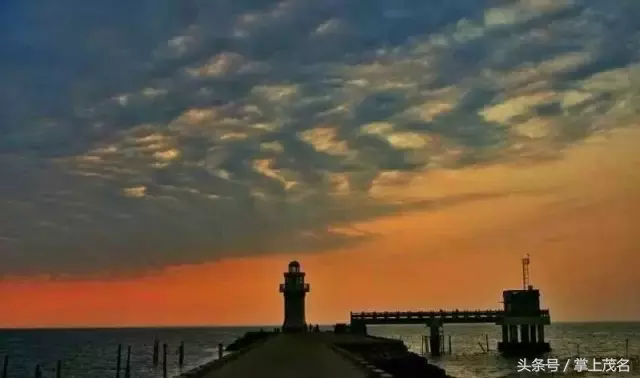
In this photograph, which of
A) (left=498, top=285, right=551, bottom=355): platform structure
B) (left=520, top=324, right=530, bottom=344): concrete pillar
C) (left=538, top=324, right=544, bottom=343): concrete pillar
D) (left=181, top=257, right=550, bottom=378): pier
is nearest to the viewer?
(left=181, top=257, right=550, bottom=378): pier

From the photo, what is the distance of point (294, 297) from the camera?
85.7m

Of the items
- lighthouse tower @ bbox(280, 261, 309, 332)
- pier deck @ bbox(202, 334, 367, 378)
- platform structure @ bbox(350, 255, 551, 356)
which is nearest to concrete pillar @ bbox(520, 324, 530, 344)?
platform structure @ bbox(350, 255, 551, 356)

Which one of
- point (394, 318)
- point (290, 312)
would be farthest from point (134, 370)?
point (394, 318)

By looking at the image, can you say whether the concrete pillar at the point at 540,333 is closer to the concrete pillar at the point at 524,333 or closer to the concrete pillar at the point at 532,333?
the concrete pillar at the point at 532,333

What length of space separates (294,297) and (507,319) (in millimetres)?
27558

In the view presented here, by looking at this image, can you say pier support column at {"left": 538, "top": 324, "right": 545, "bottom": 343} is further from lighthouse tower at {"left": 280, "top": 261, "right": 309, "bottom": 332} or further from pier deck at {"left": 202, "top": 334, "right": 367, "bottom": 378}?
pier deck at {"left": 202, "top": 334, "right": 367, "bottom": 378}

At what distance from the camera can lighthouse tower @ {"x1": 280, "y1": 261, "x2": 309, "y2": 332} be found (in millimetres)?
A: 85688

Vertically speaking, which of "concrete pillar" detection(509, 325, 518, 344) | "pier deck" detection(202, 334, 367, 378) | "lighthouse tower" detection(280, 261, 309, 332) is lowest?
"pier deck" detection(202, 334, 367, 378)

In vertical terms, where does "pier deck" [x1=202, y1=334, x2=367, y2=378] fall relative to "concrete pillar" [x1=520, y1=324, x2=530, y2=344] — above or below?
below

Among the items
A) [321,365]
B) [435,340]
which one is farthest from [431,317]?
[321,365]

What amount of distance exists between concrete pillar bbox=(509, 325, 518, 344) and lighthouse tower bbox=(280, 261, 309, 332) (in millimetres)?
27345

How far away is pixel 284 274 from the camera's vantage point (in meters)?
86.2

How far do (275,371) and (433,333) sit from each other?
67.8 metres

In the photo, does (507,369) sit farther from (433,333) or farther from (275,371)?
(275,371)
